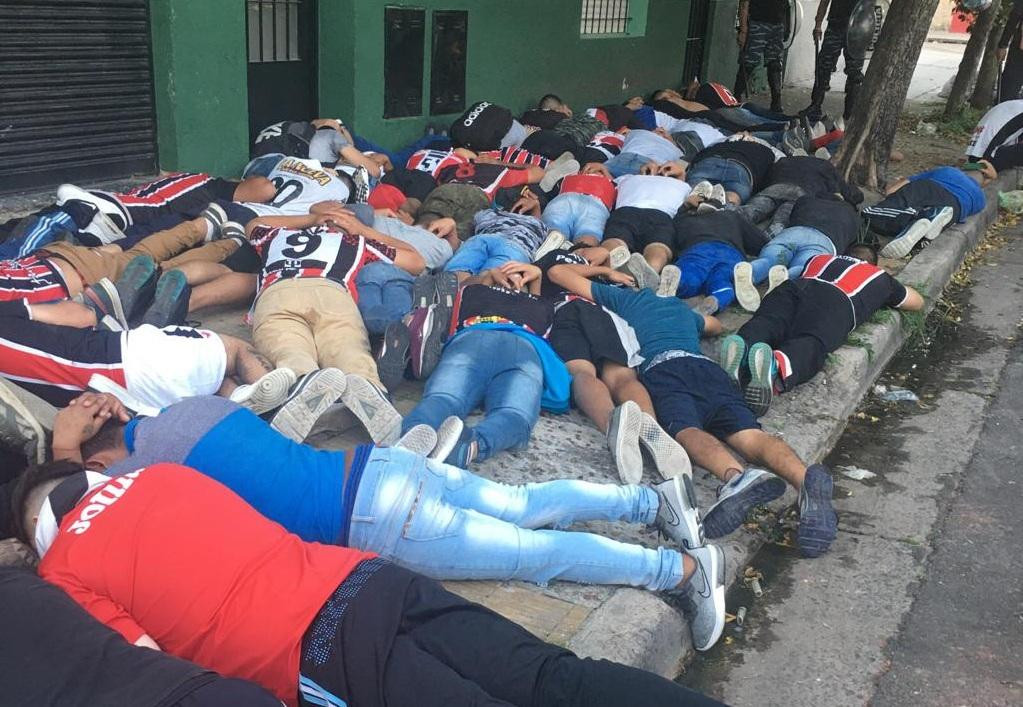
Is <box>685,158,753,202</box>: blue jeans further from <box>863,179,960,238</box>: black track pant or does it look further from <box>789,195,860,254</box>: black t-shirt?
<box>863,179,960,238</box>: black track pant

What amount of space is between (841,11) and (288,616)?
1059cm

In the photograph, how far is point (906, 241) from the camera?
6.95 metres

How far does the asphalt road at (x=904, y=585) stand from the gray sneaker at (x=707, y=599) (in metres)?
0.12

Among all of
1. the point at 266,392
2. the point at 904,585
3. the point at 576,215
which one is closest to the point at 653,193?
the point at 576,215

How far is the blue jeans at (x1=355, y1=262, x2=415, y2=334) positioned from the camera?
15.0 ft

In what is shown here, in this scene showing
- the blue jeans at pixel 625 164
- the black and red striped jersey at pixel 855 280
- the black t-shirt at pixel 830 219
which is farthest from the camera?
the blue jeans at pixel 625 164

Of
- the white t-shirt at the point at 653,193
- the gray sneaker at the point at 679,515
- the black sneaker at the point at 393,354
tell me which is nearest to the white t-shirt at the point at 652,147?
the white t-shirt at the point at 653,193

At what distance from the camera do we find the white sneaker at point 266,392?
11.7 feet

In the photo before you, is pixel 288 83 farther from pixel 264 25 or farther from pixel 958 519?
pixel 958 519

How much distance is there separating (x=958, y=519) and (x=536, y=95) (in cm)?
694

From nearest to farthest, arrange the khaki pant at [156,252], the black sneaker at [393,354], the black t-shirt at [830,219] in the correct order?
1. the black sneaker at [393,354]
2. the khaki pant at [156,252]
3. the black t-shirt at [830,219]

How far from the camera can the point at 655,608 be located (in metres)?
3.04

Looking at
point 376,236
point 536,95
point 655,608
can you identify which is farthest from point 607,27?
point 655,608

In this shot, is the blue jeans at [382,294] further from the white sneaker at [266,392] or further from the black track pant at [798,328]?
the black track pant at [798,328]
